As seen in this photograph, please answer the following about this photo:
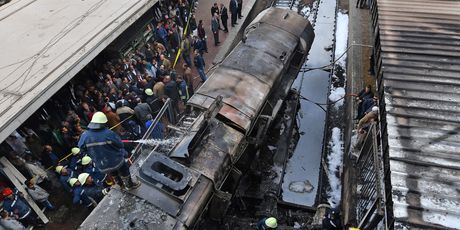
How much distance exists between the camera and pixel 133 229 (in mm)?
5516

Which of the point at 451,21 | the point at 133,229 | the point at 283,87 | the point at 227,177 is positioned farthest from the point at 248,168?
the point at 451,21

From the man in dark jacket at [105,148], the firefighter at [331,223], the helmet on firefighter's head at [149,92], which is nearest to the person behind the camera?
the man in dark jacket at [105,148]

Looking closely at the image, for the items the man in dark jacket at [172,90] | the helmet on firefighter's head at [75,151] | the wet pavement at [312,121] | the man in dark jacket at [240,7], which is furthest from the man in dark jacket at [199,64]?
the helmet on firefighter's head at [75,151]

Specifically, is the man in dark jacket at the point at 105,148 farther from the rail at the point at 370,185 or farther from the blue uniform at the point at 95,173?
the rail at the point at 370,185

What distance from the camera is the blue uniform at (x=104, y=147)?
5723mm

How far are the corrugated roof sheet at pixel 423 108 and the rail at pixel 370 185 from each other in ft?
2.64

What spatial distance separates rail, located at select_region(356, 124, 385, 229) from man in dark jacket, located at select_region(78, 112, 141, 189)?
4048 millimetres

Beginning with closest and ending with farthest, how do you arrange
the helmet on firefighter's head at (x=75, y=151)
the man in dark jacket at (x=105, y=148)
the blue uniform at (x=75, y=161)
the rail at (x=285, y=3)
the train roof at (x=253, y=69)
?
the man in dark jacket at (x=105, y=148) → the train roof at (x=253, y=69) → the blue uniform at (x=75, y=161) → the helmet on firefighter's head at (x=75, y=151) → the rail at (x=285, y=3)

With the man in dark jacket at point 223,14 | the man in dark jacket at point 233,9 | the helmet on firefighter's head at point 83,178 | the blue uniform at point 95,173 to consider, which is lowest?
the helmet on firefighter's head at point 83,178

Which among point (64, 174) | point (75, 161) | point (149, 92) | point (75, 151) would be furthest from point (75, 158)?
point (149, 92)

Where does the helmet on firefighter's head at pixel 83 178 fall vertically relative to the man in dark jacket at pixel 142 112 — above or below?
below

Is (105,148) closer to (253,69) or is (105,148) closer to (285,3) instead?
(253,69)

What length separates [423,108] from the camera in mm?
6152

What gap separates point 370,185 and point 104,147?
16.4ft
